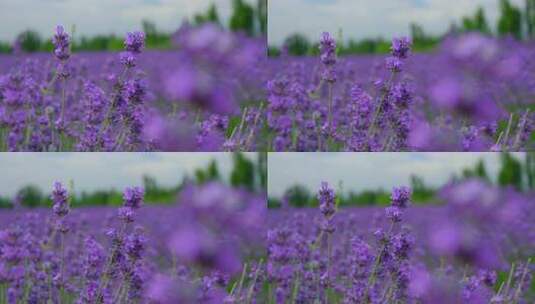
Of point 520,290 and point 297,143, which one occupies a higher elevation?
point 297,143

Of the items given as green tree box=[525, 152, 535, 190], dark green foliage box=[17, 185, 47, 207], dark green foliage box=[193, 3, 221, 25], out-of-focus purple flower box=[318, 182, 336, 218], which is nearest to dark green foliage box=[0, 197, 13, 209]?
dark green foliage box=[17, 185, 47, 207]

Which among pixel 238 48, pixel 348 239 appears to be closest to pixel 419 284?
pixel 348 239

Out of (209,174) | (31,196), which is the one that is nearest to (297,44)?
(209,174)

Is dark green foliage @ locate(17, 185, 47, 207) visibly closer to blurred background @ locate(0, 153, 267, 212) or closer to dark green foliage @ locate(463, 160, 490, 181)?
blurred background @ locate(0, 153, 267, 212)

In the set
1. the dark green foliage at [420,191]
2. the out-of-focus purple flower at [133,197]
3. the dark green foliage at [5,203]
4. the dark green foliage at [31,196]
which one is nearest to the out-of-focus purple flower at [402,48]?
→ the dark green foliage at [420,191]

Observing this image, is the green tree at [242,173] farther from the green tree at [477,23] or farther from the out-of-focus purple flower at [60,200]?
the green tree at [477,23]

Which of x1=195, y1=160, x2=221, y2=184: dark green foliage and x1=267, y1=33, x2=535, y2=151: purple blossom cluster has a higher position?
x1=267, y1=33, x2=535, y2=151: purple blossom cluster

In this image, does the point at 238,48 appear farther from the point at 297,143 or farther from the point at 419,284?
the point at 419,284
